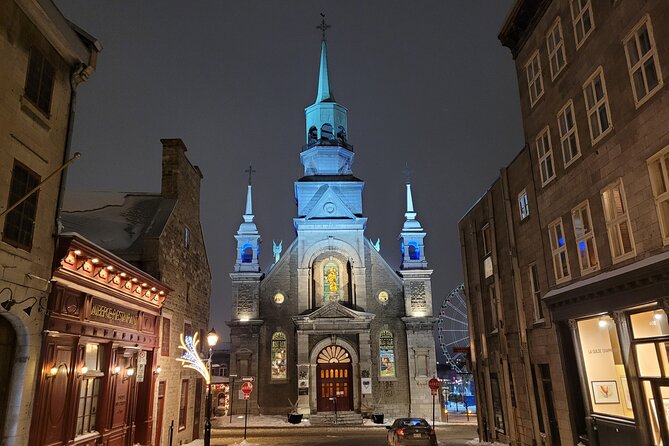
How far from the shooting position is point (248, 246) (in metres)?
40.4

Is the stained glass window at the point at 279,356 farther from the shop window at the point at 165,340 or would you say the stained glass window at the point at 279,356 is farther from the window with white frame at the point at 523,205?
the window with white frame at the point at 523,205

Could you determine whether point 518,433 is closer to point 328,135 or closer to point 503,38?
point 503,38

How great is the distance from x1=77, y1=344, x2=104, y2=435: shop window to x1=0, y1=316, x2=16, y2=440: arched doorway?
113 inches

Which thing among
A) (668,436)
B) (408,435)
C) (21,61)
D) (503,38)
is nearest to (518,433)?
(408,435)

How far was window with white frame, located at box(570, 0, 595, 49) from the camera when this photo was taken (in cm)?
1259

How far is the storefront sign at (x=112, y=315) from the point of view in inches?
539

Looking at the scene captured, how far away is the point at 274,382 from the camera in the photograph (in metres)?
36.4

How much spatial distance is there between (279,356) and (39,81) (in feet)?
96.9

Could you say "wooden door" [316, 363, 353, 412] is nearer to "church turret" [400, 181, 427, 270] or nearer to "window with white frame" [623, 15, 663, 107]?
"church turret" [400, 181, 427, 270]

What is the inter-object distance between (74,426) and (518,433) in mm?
14135

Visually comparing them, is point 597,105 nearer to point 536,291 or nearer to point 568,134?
point 568,134

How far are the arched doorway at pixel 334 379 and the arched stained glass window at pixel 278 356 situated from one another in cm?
284

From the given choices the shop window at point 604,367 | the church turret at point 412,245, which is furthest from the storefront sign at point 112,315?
the church turret at point 412,245

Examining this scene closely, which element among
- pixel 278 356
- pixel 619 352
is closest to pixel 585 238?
pixel 619 352
